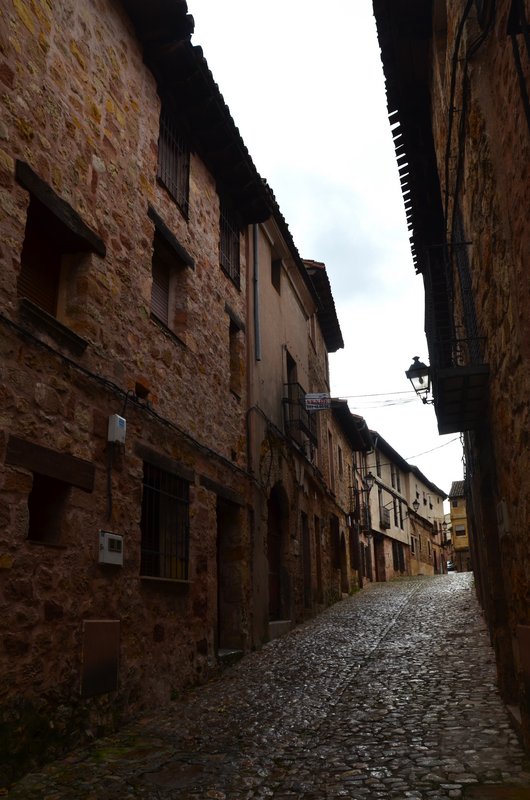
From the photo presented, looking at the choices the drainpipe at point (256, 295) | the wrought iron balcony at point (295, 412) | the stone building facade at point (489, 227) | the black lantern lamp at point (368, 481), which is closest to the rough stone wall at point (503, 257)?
the stone building facade at point (489, 227)

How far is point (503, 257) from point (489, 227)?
22.3 inches

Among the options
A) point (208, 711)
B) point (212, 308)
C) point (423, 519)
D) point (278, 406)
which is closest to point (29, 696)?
point (208, 711)

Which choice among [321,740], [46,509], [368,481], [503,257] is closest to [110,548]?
[46,509]

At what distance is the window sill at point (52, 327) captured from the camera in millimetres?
5312

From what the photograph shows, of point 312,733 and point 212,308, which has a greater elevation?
point 212,308

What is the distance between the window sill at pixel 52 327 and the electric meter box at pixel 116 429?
0.72 meters

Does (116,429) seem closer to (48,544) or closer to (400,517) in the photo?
(48,544)

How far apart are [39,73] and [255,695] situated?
253 inches

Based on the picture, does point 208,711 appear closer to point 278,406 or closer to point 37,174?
point 37,174

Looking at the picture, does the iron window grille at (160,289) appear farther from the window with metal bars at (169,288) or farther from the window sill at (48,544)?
the window sill at (48,544)

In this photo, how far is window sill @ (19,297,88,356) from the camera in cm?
531

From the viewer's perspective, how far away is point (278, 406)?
13.5 m

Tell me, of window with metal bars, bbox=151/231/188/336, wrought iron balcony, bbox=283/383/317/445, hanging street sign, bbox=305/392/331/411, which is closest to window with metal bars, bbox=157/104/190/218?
window with metal bars, bbox=151/231/188/336

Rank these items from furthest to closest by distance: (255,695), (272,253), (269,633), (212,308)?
(272,253) < (269,633) < (212,308) < (255,695)
